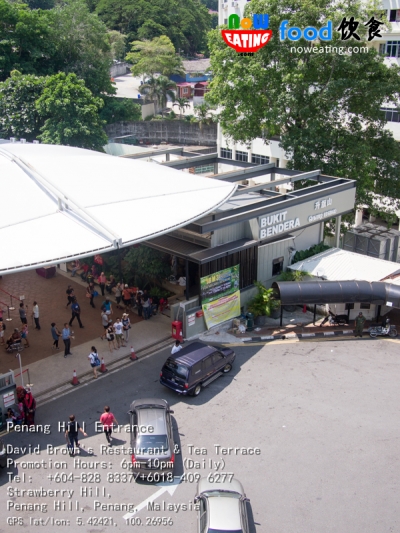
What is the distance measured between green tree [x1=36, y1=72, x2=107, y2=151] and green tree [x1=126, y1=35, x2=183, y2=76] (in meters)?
31.9

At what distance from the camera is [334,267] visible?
25328 mm

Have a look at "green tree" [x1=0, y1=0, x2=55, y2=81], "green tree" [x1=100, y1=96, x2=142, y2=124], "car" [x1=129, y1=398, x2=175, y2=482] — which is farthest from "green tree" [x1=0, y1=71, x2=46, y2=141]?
"car" [x1=129, y1=398, x2=175, y2=482]

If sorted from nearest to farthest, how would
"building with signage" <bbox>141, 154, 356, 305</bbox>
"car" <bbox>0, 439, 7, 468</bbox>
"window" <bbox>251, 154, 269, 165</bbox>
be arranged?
"car" <bbox>0, 439, 7, 468</bbox>, "building with signage" <bbox>141, 154, 356, 305</bbox>, "window" <bbox>251, 154, 269, 165</bbox>

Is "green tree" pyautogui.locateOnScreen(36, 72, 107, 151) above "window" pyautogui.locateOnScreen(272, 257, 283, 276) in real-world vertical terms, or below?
above

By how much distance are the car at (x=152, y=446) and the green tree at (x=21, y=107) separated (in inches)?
1618

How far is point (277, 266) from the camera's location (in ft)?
85.8

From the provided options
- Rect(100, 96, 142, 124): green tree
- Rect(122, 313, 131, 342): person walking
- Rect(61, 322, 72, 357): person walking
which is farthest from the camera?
Rect(100, 96, 142, 124): green tree

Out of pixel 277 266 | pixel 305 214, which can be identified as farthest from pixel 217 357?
pixel 305 214

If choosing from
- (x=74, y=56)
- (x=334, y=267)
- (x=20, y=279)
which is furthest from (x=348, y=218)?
(x=74, y=56)

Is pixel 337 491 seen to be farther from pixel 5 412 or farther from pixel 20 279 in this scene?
pixel 20 279

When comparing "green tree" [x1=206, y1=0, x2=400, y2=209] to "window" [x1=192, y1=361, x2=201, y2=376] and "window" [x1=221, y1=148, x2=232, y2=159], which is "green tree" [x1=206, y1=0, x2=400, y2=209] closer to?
"window" [x1=192, y1=361, x2=201, y2=376]

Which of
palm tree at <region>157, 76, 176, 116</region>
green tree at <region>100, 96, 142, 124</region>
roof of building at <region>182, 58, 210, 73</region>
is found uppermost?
roof of building at <region>182, 58, 210, 73</region>

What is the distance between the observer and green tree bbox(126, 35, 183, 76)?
252 ft

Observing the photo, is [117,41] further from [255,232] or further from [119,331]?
[119,331]
